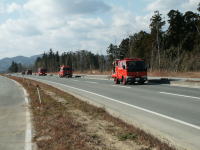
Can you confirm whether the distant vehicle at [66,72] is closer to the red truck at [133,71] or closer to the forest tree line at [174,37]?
the forest tree line at [174,37]

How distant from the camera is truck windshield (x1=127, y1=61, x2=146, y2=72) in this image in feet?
100

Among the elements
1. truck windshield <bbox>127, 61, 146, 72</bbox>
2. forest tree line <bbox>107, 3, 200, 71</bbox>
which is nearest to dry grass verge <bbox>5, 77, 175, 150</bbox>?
truck windshield <bbox>127, 61, 146, 72</bbox>

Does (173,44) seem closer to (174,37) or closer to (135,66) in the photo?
(174,37)

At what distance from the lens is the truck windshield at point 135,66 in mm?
30631

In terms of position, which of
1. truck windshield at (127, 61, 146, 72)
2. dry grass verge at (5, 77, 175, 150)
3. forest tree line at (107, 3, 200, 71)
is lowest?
dry grass verge at (5, 77, 175, 150)

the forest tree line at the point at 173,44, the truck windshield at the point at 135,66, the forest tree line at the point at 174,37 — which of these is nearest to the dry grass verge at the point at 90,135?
the truck windshield at the point at 135,66

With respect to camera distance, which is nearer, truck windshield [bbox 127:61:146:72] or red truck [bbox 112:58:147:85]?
red truck [bbox 112:58:147:85]

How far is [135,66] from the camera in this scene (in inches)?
1211

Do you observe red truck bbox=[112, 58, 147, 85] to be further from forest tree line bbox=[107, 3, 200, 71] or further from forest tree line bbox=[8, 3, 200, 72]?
forest tree line bbox=[107, 3, 200, 71]

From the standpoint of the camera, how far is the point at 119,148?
712cm

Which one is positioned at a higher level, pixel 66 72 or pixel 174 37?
pixel 174 37

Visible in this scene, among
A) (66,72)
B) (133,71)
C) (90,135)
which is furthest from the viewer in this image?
(66,72)

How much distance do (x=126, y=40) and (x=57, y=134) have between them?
99311 mm

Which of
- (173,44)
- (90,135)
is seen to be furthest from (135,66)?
(173,44)
